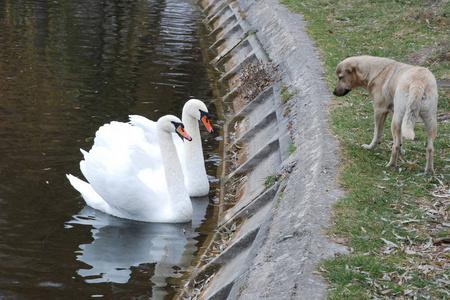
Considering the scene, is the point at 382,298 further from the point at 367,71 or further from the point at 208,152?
the point at 208,152

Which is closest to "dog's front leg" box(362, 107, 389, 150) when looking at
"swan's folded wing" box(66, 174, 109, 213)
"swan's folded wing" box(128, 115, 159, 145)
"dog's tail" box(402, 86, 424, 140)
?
"dog's tail" box(402, 86, 424, 140)

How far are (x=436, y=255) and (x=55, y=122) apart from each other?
26.0 feet

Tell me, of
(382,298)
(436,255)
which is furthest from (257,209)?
(382,298)

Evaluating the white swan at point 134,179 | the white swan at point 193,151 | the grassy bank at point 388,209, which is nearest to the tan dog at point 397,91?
the grassy bank at point 388,209

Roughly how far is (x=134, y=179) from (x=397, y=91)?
3555mm

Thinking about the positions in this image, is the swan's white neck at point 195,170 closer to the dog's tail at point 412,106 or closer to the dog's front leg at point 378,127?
the dog's front leg at point 378,127

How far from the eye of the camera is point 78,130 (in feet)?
37.8

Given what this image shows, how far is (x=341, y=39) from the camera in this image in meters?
15.1

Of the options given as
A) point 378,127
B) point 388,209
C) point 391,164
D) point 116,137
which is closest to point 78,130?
point 116,137

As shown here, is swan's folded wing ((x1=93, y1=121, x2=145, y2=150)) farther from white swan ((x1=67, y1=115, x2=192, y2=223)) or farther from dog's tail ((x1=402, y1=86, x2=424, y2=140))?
dog's tail ((x1=402, y1=86, x2=424, y2=140))

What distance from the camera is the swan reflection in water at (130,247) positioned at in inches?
291

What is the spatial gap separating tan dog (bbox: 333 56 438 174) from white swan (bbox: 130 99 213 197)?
230 cm

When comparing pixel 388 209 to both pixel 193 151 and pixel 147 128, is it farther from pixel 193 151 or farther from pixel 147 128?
pixel 147 128

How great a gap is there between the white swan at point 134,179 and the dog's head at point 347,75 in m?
2.22
